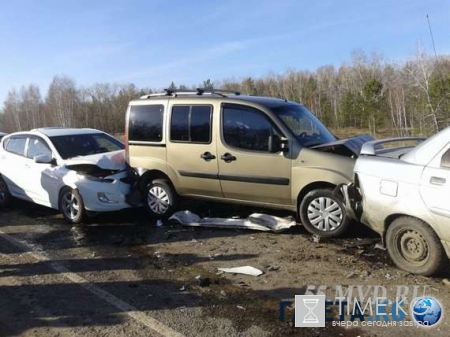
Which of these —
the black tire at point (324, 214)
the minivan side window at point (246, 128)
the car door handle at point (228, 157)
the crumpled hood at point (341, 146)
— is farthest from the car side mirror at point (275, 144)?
the black tire at point (324, 214)

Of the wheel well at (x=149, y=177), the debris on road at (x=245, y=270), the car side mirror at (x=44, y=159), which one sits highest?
the car side mirror at (x=44, y=159)

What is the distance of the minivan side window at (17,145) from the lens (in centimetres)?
838

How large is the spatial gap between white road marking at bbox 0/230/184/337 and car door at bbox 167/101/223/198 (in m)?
2.47

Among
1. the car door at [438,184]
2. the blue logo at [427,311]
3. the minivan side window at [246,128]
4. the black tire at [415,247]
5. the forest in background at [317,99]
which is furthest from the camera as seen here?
the forest in background at [317,99]

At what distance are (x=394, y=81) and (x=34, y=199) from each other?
53790 millimetres

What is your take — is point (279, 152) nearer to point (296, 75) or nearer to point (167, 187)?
point (167, 187)

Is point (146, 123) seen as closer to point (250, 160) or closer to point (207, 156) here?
point (207, 156)

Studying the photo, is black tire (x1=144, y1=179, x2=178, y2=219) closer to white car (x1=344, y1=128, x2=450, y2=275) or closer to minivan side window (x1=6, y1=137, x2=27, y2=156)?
minivan side window (x1=6, y1=137, x2=27, y2=156)

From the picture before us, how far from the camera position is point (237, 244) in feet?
Result: 18.9

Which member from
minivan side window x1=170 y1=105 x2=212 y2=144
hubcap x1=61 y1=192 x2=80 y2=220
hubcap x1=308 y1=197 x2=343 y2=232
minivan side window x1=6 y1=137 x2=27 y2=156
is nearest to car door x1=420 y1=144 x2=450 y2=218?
hubcap x1=308 y1=197 x2=343 y2=232

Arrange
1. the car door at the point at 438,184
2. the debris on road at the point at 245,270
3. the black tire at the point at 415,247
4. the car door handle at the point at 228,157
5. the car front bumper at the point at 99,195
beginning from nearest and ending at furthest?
the car door at the point at 438,184 < the black tire at the point at 415,247 < the debris on road at the point at 245,270 < the car door handle at the point at 228,157 < the car front bumper at the point at 99,195

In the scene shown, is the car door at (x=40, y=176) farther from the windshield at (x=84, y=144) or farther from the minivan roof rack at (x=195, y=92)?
the minivan roof rack at (x=195, y=92)

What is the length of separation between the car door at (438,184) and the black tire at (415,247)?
0.95ft

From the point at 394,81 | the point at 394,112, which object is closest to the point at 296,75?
the point at 394,81
